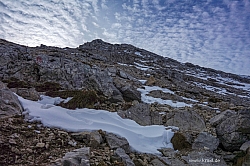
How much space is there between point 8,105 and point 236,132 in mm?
9335

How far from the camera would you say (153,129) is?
889 centimetres

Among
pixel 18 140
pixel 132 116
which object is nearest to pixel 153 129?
pixel 132 116

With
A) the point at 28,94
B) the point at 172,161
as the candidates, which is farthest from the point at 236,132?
the point at 28,94

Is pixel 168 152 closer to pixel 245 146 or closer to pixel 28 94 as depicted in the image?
pixel 245 146

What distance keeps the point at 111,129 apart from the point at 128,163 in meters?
2.46

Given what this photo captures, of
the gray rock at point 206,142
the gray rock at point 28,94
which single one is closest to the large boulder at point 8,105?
the gray rock at point 28,94

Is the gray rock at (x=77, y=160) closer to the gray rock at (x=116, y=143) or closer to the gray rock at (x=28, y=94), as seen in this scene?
the gray rock at (x=116, y=143)

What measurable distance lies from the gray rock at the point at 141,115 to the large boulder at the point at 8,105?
→ 4833 mm

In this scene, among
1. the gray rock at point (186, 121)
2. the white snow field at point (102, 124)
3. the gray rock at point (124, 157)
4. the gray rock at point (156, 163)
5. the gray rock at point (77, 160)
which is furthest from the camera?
the gray rock at point (186, 121)

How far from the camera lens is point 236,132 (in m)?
7.55

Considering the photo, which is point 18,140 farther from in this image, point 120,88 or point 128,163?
point 120,88

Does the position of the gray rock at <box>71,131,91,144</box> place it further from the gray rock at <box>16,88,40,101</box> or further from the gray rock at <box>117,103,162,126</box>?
the gray rock at <box>16,88,40,101</box>

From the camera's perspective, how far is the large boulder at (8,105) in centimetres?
677

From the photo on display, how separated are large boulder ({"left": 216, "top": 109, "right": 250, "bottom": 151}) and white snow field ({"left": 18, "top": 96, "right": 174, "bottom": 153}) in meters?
2.23
